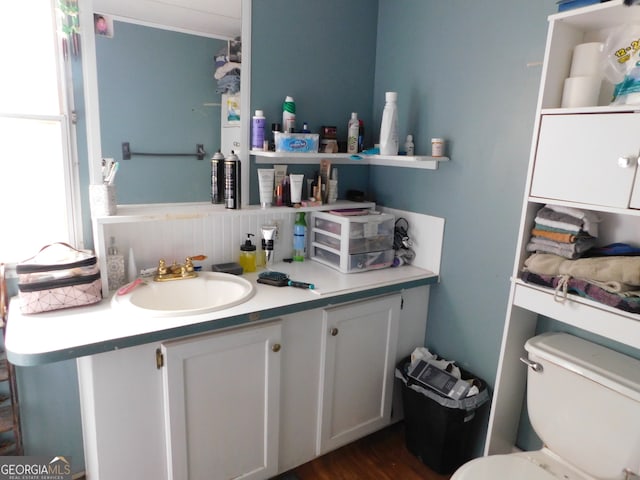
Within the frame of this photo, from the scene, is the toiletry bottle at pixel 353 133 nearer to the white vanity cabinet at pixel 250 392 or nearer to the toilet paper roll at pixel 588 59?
the white vanity cabinet at pixel 250 392

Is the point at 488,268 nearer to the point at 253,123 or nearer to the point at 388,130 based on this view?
the point at 388,130

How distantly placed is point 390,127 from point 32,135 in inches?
55.9

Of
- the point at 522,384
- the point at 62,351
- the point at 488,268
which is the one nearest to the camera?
the point at 62,351

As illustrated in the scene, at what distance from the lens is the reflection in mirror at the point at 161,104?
5.31 feet

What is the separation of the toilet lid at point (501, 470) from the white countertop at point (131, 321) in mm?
722

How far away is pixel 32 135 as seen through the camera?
1551mm

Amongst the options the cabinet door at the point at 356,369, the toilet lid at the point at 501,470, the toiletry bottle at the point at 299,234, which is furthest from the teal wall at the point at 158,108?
the toilet lid at the point at 501,470

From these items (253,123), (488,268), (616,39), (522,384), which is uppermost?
(616,39)

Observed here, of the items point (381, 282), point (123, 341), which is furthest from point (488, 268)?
point (123, 341)

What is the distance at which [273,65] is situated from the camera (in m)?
1.98

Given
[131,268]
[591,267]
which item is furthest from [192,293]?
[591,267]

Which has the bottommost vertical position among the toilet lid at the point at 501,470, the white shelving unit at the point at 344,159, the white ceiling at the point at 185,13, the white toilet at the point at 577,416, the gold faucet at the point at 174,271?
the toilet lid at the point at 501,470

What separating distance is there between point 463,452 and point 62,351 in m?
1.62

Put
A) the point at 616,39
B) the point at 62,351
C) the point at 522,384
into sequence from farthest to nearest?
the point at 522,384 < the point at 616,39 < the point at 62,351
